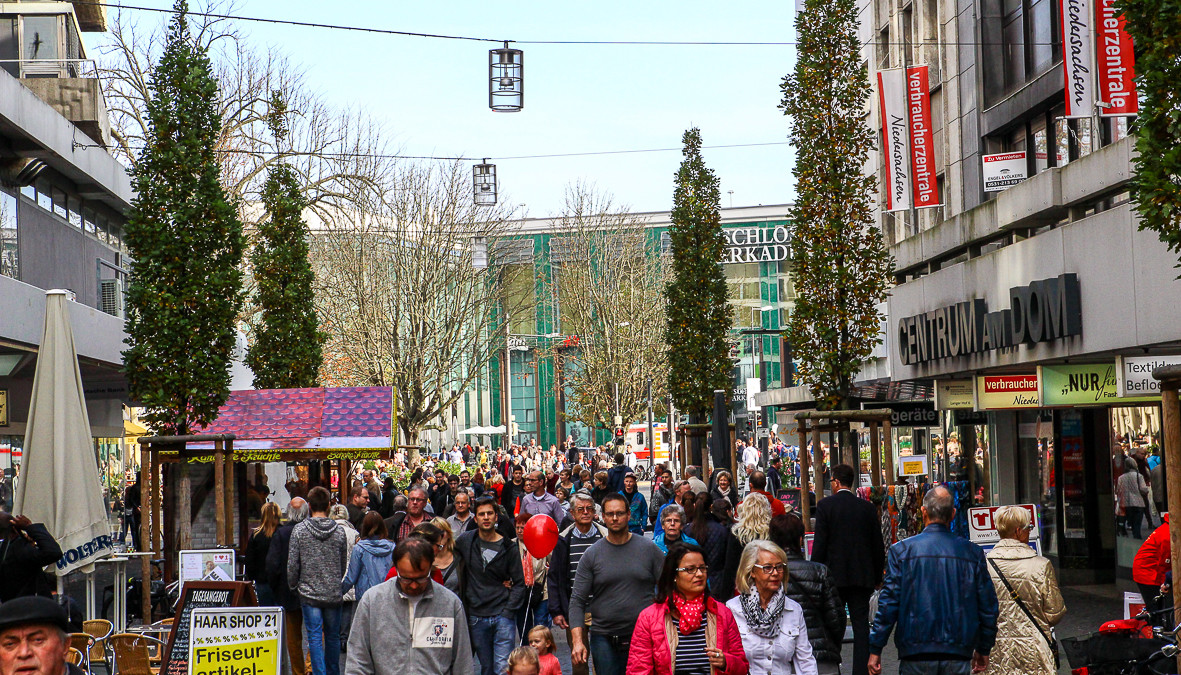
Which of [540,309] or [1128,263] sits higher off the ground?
[540,309]

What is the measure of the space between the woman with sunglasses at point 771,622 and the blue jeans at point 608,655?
67.5 inches

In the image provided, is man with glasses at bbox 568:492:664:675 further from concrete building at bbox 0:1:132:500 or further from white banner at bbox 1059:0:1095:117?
concrete building at bbox 0:1:132:500

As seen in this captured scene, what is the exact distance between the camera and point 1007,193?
17.9 metres

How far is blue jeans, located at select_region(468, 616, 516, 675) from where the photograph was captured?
10.6 meters

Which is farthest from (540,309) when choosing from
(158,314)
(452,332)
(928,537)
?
(928,537)

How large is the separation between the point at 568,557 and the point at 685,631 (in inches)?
135

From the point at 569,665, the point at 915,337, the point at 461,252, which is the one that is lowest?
the point at 569,665

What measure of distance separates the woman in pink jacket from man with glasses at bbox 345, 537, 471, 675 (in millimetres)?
878

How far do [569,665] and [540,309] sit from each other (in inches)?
2554

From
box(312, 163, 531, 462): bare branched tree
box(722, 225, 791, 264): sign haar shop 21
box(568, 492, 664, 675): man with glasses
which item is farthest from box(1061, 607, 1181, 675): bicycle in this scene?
box(722, 225, 791, 264): sign haar shop 21

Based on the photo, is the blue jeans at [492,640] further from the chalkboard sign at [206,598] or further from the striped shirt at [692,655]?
the striped shirt at [692,655]

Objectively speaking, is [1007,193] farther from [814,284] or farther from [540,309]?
[540,309]

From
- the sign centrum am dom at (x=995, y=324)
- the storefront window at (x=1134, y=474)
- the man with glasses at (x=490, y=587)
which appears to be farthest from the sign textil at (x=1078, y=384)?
the man with glasses at (x=490, y=587)

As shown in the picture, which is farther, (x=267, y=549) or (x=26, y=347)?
(x=26, y=347)
